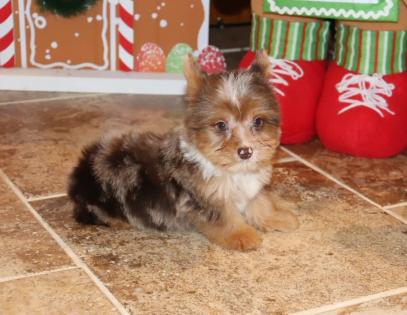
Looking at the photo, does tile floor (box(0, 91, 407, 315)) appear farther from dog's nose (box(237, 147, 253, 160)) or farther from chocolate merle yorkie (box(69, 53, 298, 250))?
dog's nose (box(237, 147, 253, 160))

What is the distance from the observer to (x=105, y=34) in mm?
3904

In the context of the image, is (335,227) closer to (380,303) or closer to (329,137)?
(380,303)

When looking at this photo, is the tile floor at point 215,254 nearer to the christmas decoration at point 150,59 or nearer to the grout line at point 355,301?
the grout line at point 355,301

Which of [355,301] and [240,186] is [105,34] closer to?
[240,186]

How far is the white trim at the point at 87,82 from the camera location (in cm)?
388

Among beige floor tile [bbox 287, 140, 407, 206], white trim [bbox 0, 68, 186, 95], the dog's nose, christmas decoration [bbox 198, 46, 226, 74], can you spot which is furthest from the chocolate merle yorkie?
white trim [bbox 0, 68, 186, 95]

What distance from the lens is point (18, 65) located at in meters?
3.97

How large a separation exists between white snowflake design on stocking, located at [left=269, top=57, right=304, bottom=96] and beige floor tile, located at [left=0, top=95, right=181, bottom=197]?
1.77 feet

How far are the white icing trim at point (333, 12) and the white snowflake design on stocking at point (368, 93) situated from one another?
276mm

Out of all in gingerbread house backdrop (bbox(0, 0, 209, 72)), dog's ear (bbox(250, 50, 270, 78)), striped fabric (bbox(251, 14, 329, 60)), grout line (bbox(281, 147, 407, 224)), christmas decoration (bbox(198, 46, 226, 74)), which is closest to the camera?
dog's ear (bbox(250, 50, 270, 78))

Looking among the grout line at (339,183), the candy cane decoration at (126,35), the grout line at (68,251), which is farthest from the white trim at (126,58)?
the grout line at (68,251)

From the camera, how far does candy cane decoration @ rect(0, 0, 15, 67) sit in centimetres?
384

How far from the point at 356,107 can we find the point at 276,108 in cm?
89

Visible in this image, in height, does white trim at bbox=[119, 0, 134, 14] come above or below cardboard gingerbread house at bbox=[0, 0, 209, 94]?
above
